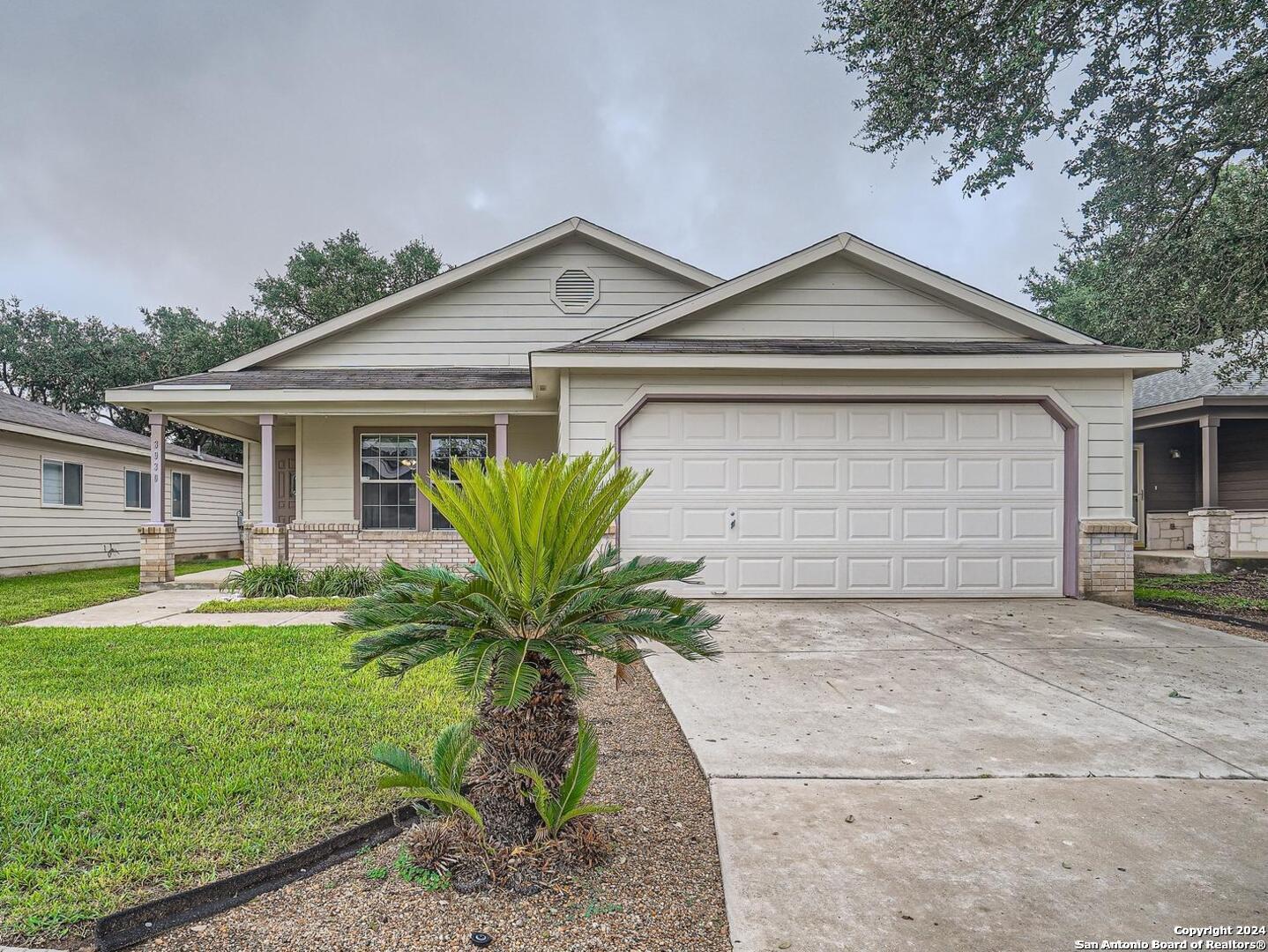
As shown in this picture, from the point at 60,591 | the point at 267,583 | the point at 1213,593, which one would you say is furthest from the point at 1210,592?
the point at 60,591

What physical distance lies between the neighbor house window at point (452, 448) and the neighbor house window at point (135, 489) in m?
9.61

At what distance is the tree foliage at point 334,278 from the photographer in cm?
2477

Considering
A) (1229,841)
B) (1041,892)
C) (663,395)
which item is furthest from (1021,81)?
(1041,892)

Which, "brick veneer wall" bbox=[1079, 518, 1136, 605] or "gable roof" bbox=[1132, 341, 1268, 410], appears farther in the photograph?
"gable roof" bbox=[1132, 341, 1268, 410]

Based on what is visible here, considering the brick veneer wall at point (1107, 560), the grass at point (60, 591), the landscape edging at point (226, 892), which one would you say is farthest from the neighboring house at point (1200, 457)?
the grass at point (60, 591)

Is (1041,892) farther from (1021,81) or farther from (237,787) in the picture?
(1021,81)

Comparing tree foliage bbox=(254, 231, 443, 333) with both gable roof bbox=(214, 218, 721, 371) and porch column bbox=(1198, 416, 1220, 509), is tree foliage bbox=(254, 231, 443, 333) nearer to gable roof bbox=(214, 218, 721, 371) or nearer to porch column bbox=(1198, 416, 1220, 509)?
gable roof bbox=(214, 218, 721, 371)

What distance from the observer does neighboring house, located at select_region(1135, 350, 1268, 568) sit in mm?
11586

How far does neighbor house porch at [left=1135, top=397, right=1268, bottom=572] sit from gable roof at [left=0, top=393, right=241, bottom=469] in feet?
70.0

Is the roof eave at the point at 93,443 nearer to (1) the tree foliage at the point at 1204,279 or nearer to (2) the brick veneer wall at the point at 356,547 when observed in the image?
(2) the brick veneer wall at the point at 356,547

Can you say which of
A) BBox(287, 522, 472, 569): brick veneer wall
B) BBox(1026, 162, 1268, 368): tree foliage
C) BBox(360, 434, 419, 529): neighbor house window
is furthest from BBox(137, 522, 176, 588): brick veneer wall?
BBox(1026, 162, 1268, 368): tree foliage

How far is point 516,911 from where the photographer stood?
1.99 metres

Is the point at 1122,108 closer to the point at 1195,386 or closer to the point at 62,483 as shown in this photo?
the point at 1195,386

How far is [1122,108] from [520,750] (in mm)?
12018
